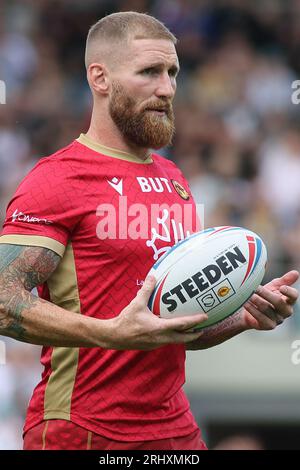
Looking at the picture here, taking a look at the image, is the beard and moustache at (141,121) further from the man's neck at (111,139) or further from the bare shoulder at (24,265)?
the bare shoulder at (24,265)

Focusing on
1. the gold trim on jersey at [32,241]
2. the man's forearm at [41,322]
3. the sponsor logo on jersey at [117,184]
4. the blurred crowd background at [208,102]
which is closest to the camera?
the man's forearm at [41,322]

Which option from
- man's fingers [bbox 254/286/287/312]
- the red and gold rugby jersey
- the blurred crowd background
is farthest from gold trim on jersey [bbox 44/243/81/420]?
the blurred crowd background

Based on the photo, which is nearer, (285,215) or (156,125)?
(156,125)

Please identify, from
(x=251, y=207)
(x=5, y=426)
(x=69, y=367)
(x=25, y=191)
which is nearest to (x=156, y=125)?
(x=25, y=191)

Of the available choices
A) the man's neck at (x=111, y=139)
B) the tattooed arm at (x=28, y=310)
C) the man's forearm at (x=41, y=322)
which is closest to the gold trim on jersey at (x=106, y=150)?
the man's neck at (x=111, y=139)

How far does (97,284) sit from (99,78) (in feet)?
3.32

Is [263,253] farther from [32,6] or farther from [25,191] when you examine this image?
[32,6]

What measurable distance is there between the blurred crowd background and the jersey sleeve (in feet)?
13.7

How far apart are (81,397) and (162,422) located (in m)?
0.37

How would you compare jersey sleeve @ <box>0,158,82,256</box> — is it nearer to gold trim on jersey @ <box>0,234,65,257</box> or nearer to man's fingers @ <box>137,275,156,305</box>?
gold trim on jersey @ <box>0,234,65,257</box>

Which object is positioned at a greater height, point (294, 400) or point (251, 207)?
point (251, 207)

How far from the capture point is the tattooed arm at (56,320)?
3.76 meters

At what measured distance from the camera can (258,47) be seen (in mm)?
11711

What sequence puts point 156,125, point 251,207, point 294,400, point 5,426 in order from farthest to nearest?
point 251,207
point 294,400
point 5,426
point 156,125
